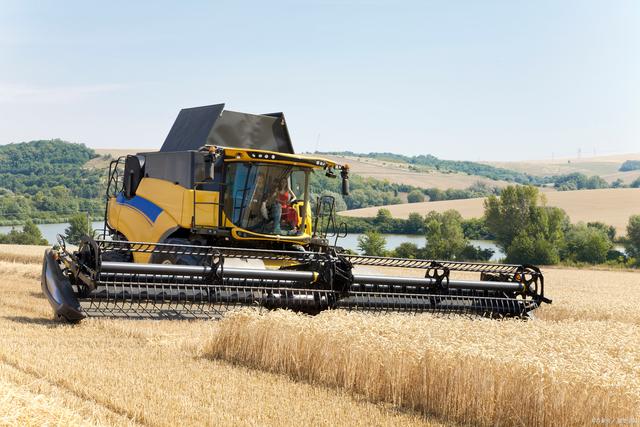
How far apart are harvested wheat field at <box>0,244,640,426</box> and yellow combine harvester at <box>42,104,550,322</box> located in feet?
2.01

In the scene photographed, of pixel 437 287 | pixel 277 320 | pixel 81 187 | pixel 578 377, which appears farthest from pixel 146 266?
pixel 81 187

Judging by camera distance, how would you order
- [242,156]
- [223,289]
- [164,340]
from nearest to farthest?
[164,340] < [223,289] < [242,156]

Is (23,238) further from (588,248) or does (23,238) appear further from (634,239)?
(634,239)

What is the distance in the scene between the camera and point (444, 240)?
1966 inches

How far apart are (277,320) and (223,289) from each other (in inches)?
80.7

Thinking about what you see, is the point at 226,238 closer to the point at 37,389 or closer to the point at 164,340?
the point at 164,340

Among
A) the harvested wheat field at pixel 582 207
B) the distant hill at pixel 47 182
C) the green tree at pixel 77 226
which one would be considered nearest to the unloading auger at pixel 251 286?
the distant hill at pixel 47 182

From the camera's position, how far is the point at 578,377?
18.0 feet

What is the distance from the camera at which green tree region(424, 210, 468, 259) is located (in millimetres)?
48938

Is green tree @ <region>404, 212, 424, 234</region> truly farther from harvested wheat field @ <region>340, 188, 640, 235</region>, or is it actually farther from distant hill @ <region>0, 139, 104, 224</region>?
distant hill @ <region>0, 139, 104, 224</region>

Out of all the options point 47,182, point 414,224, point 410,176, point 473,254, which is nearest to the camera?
point 473,254

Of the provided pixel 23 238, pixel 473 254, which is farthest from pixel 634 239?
pixel 23 238

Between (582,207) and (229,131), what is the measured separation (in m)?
59.8

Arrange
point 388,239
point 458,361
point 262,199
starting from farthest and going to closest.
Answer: point 388,239
point 262,199
point 458,361
